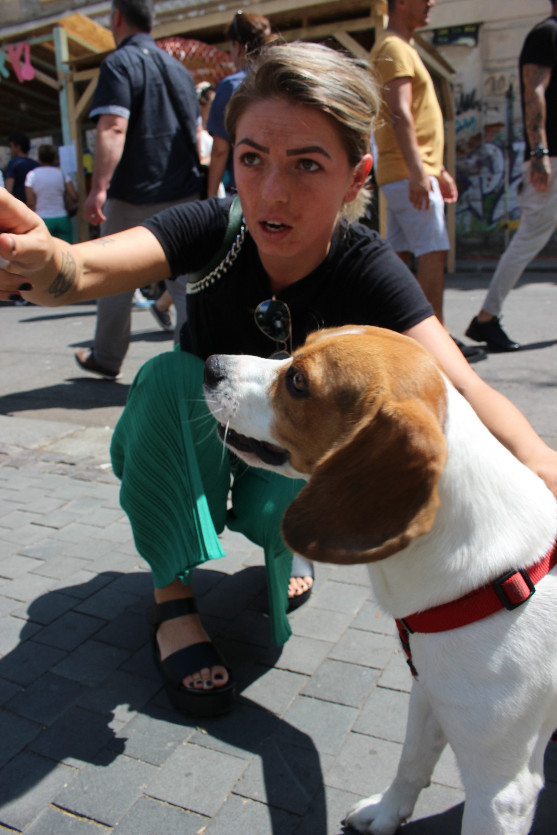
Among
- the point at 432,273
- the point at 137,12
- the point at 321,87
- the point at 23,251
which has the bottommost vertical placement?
the point at 432,273

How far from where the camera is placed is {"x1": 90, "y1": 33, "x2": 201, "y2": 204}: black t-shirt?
500cm

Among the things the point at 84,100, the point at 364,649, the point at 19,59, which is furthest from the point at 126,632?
the point at 19,59

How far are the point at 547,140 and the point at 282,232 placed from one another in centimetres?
476

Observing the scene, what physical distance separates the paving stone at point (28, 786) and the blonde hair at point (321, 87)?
218 cm

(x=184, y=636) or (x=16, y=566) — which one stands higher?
(x=184, y=636)

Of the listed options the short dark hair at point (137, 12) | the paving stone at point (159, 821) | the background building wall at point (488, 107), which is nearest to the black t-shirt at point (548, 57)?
the short dark hair at point (137, 12)

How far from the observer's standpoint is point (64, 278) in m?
2.09

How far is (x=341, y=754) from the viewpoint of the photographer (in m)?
2.10

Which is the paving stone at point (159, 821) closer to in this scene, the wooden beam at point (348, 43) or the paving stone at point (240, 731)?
the paving stone at point (240, 731)

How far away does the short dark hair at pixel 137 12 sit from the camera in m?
5.21

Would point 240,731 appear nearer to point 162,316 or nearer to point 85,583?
point 85,583

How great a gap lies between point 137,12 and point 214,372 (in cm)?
446

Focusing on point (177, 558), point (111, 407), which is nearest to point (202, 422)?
point (177, 558)

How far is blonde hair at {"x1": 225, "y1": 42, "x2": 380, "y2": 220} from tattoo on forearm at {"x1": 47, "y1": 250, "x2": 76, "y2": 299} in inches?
32.2
